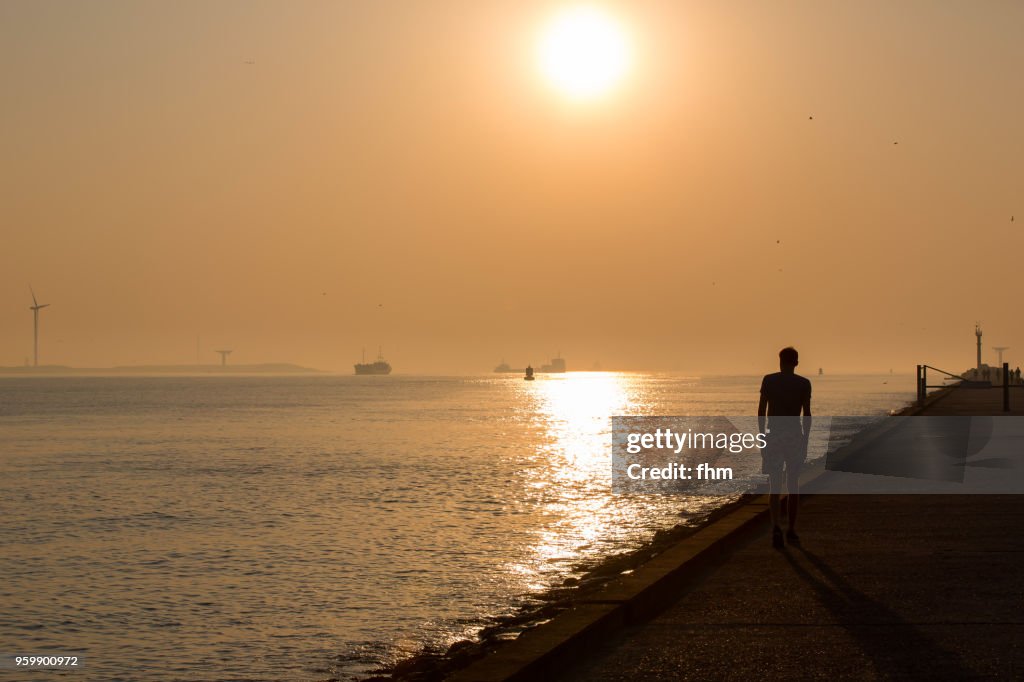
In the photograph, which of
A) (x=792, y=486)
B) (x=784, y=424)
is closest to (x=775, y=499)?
(x=792, y=486)

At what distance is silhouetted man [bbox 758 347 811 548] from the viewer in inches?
484

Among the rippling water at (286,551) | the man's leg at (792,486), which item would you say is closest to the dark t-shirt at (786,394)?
the man's leg at (792,486)

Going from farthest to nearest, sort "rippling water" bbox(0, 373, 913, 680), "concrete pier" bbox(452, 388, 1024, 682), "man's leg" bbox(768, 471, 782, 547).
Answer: "man's leg" bbox(768, 471, 782, 547)
"rippling water" bbox(0, 373, 913, 680)
"concrete pier" bbox(452, 388, 1024, 682)

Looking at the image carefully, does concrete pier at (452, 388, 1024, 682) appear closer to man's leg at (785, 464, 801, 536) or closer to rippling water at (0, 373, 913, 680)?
man's leg at (785, 464, 801, 536)

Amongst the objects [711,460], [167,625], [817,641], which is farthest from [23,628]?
[711,460]

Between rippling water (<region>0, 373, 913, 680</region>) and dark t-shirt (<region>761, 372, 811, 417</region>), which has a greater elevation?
dark t-shirt (<region>761, 372, 811, 417</region>)

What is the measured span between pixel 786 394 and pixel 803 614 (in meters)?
3.58

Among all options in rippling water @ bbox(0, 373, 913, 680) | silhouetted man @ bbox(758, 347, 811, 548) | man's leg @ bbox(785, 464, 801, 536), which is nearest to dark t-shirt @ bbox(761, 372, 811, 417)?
silhouetted man @ bbox(758, 347, 811, 548)

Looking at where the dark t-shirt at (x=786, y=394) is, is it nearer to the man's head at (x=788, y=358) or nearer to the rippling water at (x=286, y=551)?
the man's head at (x=788, y=358)

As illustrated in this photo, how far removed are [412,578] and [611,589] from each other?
5041 millimetres

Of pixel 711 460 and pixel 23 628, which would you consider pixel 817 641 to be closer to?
pixel 23 628

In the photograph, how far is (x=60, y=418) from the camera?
88562 millimetres

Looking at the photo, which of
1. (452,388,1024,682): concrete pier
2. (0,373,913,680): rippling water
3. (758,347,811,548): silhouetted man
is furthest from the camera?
(758,347,811,548): silhouetted man

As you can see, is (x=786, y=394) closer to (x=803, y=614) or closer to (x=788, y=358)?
(x=788, y=358)
